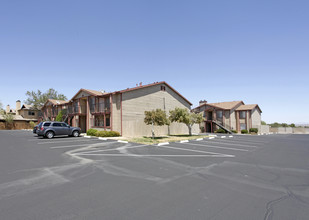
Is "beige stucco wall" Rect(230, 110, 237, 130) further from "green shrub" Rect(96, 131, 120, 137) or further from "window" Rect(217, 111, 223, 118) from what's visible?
"green shrub" Rect(96, 131, 120, 137)

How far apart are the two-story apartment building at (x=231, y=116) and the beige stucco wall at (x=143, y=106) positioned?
46.4 feet

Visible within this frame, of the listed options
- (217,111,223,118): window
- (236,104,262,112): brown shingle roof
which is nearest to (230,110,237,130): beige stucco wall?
(236,104,262,112): brown shingle roof

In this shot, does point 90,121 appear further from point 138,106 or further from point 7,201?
point 7,201

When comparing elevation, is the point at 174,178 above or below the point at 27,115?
below

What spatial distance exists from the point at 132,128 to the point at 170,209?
722 inches

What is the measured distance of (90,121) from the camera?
2633 cm

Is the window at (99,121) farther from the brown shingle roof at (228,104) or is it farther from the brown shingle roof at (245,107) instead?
the brown shingle roof at (245,107)

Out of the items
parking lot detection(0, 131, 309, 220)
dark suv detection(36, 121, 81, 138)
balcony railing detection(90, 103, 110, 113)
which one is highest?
balcony railing detection(90, 103, 110, 113)

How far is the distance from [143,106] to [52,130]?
10944 mm

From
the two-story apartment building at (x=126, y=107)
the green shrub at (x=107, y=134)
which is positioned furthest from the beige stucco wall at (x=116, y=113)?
the green shrub at (x=107, y=134)

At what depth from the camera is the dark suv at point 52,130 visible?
17719 millimetres

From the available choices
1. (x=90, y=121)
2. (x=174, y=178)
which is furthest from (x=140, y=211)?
(x=90, y=121)

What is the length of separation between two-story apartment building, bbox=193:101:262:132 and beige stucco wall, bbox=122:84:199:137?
14140 millimetres

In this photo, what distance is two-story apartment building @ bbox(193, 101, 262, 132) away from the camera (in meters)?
38.2
